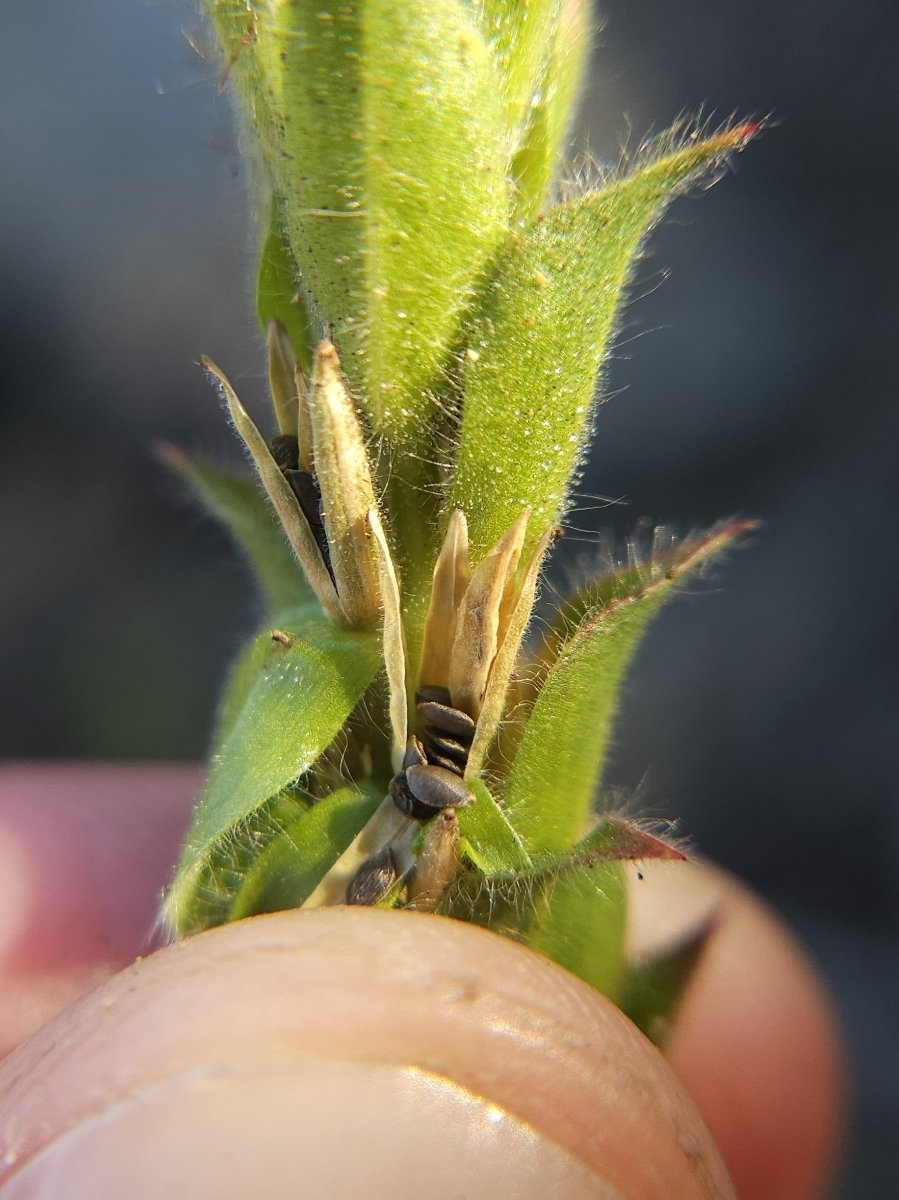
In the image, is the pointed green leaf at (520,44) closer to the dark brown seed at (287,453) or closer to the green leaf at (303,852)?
the dark brown seed at (287,453)

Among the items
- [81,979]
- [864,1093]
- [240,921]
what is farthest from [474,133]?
[864,1093]

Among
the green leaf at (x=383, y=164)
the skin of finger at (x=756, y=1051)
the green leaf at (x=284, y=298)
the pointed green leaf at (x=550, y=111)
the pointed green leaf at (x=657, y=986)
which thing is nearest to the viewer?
the green leaf at (x=383, y=164)

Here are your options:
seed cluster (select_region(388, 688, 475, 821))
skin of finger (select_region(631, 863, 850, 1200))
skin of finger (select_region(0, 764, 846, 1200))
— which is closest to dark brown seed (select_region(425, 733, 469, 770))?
seed cluster (select_region(388, 688, 475, 821))

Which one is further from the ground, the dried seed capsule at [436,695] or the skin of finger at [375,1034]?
the dried seed capsule at [436,695]

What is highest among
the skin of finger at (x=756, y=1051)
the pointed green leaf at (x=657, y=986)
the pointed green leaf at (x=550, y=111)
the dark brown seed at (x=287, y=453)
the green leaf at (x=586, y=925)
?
the pointed green leaf at (x=550, y=111)

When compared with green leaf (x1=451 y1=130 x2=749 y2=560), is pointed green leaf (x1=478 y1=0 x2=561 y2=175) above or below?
above

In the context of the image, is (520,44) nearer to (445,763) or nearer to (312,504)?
(312,504)

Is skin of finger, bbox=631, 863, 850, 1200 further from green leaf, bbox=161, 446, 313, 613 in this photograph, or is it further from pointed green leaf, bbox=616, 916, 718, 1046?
green leaf, bbox=161, 446, 313, 613

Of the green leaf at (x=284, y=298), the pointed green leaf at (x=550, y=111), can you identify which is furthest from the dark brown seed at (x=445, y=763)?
the pointed green leaf at (x=550, y=111)
